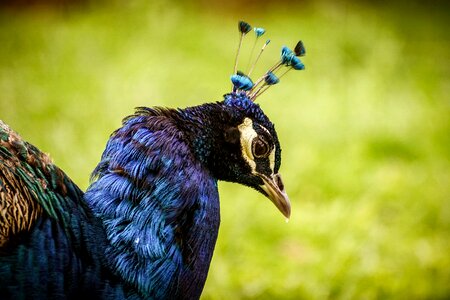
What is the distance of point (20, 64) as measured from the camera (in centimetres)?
507

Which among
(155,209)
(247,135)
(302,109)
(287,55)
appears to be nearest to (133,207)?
(155,209)

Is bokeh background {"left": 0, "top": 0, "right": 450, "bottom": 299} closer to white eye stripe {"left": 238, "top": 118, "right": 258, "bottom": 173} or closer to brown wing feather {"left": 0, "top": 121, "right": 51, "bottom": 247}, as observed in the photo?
white eye stripe {"left": 238, "top": 118, "right": 258, "bottom": 173}

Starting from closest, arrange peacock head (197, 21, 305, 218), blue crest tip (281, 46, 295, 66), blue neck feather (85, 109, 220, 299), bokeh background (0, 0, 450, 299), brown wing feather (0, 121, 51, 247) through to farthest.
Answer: brown wing feather (0, 121, 51, 247), blue neck feather (85, 109, 220, 299), peacock head (197, 21, 305, 218), blue crest tip (281, 46, 295, 66), bokeh background (0, 0, 450, 299)

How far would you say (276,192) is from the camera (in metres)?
2.29

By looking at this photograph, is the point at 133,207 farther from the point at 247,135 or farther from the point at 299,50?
the point at 299,50

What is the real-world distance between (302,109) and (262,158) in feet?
9.93

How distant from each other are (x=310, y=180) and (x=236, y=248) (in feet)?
3.20

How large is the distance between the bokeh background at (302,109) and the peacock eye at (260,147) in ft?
3.61

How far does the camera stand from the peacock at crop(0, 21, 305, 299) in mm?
1839

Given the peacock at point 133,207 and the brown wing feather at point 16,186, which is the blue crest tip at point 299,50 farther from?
the brown wing feather at point 16,186

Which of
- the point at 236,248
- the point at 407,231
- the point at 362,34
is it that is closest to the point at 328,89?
the point at 362,34

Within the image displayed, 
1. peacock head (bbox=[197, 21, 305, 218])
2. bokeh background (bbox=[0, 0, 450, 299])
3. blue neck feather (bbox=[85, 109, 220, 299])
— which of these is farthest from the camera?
bokeh background (bbox=[0, 0, 450, 299])

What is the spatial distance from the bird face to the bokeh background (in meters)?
0.99

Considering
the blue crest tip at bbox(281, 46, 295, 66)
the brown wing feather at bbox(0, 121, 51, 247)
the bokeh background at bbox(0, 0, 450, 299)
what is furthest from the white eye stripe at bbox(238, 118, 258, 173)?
the bokeh background at bbox(0, 0, 450, 299)
